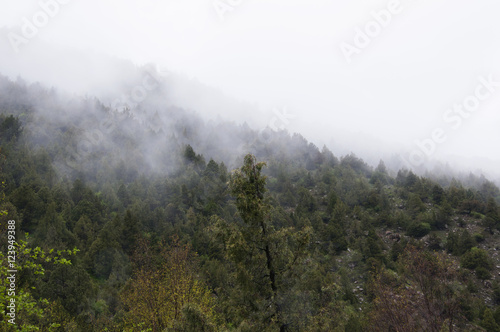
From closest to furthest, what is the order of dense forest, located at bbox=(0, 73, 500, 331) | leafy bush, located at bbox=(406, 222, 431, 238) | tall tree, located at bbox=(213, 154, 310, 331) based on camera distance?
tall tree, located at bbox=(213, 154, 310, 331), dense forest, located at bbox=(0, 73, 500, 331), leafy bush, located at bbox=(406, 222, 431, 238)

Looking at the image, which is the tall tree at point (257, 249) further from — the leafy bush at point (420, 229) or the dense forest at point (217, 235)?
the leafy bush at point (420, 229)

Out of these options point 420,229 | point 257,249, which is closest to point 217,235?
point 257,249

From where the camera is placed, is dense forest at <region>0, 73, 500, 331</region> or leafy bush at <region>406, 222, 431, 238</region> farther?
leafy bush at <region>406, 222, 431, 238</region>

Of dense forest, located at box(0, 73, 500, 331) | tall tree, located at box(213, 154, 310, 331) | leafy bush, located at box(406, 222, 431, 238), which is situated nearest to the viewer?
→ tall tree, located at box(213, 154, 310, 331)

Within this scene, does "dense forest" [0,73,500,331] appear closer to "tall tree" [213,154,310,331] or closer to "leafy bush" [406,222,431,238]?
"tall tree" [213,154,310,331]

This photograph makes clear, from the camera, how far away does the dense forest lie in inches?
454

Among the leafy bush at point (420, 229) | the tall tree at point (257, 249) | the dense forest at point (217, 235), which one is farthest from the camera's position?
the leafy bush at point (420, 229)

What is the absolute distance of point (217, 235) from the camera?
11.3 metres

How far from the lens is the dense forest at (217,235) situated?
1152 cm

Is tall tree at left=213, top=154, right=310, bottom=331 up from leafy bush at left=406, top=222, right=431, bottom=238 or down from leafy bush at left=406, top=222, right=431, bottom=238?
up

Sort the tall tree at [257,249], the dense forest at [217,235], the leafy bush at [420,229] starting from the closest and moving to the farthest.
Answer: the tall tree at [257,249]
the dense forest at [217,235]
the leafy bush at [420,229]

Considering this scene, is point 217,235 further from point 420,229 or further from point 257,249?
point 420,229

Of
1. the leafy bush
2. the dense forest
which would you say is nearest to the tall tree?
the dense forest

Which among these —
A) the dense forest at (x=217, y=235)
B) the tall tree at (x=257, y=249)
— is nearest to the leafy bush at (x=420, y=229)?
the dense forest at (x=217, y=235)
